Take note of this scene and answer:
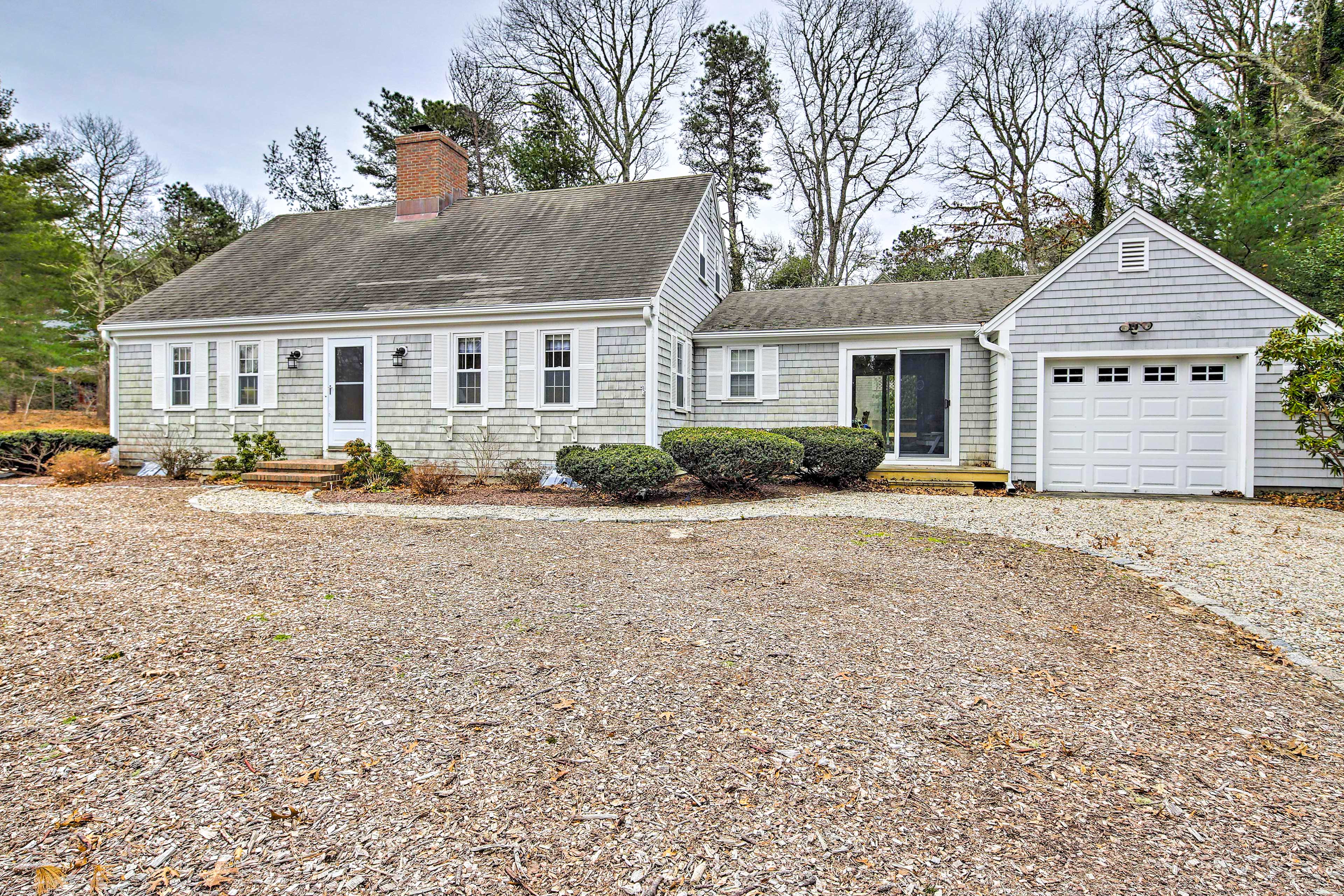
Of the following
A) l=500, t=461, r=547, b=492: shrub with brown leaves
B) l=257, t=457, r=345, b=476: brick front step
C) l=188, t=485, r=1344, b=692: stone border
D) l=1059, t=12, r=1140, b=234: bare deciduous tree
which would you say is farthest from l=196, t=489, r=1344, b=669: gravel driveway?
l=1059, t=12, r=1140, b=234: bare deciduous tree

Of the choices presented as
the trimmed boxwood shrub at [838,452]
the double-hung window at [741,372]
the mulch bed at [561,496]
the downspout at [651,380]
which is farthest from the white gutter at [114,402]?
the trimmed boxwood shrub at [838,452]

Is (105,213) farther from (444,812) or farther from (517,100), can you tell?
Answer: (444,812)

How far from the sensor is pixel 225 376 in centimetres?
1272

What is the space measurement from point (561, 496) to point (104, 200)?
24260 millimetres

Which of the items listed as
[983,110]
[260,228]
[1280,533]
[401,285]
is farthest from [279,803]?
[983,110]

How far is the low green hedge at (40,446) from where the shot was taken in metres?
12.7

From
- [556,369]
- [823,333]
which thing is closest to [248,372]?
[556,369]

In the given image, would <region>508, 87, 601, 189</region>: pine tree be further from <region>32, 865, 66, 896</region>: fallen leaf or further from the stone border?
<region>32, 865, 66, 896</region>: fallen leaf

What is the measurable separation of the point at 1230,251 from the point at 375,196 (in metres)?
26.7

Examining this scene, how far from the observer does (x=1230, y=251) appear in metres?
14.7

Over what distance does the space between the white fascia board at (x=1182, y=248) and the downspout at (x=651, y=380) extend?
5.87 m

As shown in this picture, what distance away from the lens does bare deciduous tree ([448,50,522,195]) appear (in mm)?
22703

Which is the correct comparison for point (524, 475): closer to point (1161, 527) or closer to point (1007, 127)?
point (1161, 527)

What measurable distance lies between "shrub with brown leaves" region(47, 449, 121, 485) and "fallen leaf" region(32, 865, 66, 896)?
40.3 ft
